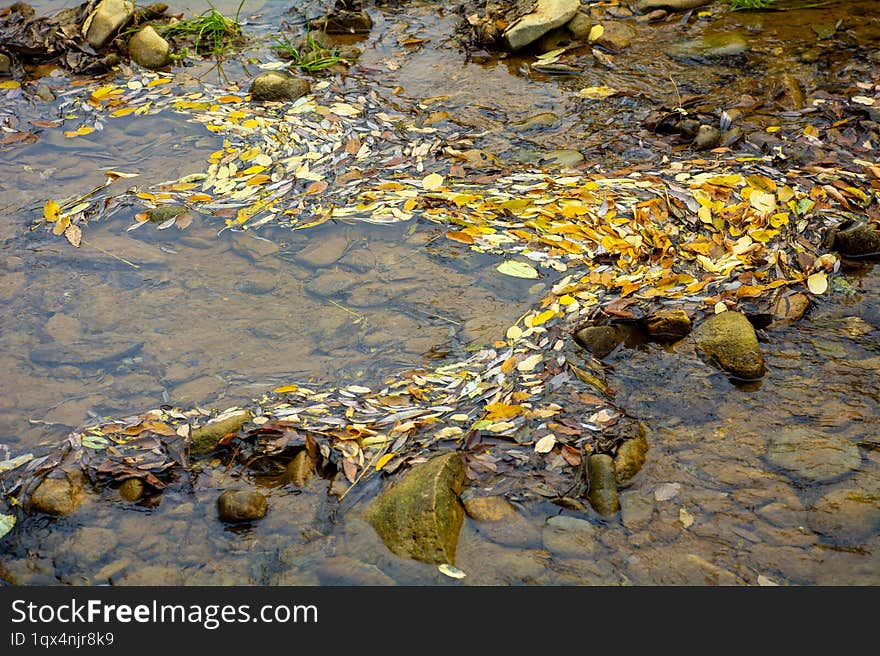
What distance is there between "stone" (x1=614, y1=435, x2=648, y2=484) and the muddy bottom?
37 mm

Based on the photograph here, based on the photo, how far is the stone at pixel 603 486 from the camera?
98.9 inches

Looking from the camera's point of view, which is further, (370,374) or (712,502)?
(370,374)

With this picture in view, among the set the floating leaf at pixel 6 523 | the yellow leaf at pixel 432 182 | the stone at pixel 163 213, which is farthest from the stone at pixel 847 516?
the stone at pixel 163 213

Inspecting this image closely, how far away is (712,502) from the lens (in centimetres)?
252

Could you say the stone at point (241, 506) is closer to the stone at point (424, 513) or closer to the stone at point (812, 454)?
the stone at point (424, 513)

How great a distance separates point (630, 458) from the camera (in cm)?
262

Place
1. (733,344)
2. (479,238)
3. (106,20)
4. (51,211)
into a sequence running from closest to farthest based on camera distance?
(733,344) → (479,238) → (51,211) → (106,20)

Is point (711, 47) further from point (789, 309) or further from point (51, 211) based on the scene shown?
point (51, 211)

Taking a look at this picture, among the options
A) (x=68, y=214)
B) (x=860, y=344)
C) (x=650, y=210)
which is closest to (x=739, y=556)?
(x=860, y=344)

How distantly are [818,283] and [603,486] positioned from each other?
1496mm

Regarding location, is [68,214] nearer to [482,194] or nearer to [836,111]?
[482,194]

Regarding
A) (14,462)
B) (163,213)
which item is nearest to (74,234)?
(163,213)

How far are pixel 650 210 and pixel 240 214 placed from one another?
6.64 ft

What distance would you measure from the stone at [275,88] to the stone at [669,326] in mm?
2948
